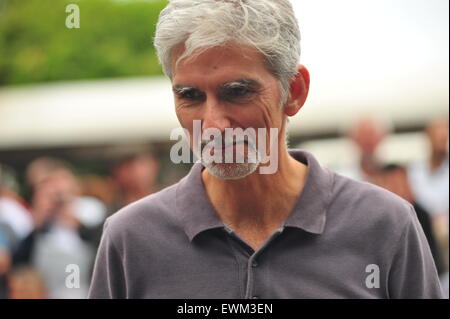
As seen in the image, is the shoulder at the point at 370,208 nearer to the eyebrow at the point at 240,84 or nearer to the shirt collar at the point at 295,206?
the shirt collar at the point at 295,206

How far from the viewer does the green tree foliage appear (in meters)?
25.3

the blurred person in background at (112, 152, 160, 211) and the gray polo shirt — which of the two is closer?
the gray polo shirt

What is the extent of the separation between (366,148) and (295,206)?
10.8 feet

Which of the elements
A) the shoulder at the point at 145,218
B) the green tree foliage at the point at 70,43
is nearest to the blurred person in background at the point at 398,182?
the shoulder at the point at 145,218

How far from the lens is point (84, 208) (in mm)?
7340

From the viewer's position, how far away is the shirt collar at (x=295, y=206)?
2035mm

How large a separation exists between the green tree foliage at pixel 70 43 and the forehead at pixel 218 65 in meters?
19.1

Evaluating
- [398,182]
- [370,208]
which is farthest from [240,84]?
[398,182]

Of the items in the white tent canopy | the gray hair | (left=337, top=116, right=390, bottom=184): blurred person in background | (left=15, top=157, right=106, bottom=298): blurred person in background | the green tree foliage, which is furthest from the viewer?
the green tree foliage

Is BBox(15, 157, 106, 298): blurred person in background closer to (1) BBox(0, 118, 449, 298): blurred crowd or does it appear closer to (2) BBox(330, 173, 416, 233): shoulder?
(1) BBox(0, 118, 449, 298): blurred crowd

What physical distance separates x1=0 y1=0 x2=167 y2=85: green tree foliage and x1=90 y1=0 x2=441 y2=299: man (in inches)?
749

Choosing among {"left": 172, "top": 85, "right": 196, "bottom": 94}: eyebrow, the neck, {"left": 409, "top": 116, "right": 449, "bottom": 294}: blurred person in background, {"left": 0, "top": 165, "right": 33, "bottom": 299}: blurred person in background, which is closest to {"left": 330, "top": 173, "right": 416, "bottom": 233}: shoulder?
the neck

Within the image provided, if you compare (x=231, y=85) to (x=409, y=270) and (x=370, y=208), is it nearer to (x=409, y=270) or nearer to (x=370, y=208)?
(x=370, y=208)
